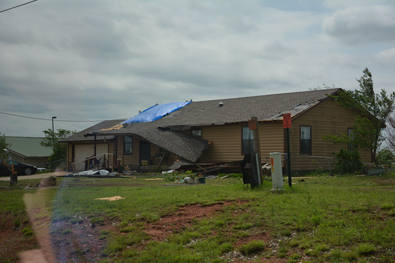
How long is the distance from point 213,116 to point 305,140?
21.8 ft

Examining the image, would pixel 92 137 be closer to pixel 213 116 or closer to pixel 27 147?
pixel 213 116

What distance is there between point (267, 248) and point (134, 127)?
73.3 ft

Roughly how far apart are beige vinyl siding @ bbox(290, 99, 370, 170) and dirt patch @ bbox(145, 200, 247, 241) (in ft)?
43.5

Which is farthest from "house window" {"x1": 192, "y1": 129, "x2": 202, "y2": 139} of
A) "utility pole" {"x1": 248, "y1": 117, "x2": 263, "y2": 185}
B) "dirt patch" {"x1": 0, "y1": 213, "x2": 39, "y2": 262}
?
"dirt patch" {"x1": 0, "y1": 213, "x2": 39, "y2": 262}

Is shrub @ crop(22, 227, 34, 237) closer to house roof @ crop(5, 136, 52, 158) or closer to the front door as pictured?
the front door

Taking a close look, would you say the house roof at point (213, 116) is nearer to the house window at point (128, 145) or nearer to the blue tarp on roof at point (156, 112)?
the blue tarp on roof at point (156, 112)

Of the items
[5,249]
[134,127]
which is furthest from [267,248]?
[134,127]

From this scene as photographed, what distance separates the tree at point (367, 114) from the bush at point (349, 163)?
0.70m

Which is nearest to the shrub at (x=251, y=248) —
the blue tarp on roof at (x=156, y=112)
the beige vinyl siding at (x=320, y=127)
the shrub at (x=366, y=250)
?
the shrub at (x=366, y=250)

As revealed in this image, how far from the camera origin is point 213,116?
25.0 meters

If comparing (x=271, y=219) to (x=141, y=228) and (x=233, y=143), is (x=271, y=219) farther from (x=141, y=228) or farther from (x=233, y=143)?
(x=233, y=143)

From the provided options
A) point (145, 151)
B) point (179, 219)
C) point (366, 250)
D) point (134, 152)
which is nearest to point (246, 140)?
point (145, 151)

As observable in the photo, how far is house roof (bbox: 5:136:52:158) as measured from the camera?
45094 millimetres

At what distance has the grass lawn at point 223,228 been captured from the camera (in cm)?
546
